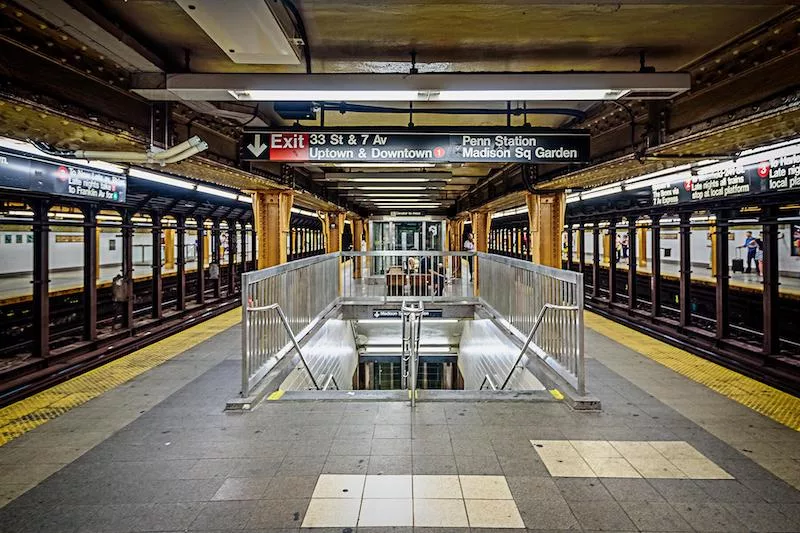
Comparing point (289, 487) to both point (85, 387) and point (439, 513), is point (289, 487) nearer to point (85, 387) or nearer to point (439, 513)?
point (439, 513)

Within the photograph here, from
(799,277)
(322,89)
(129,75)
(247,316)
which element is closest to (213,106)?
(129,75)

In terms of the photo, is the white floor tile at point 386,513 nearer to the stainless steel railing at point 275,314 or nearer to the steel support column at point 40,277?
the stainless steel railing at point 275,314

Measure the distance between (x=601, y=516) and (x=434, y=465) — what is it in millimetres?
1067

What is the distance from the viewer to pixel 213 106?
490 cm

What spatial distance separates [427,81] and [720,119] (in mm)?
2467

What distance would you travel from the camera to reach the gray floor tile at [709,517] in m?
2.42

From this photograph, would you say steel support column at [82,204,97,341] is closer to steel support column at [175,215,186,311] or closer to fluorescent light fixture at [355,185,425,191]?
steel support column at [175,215,186,311]

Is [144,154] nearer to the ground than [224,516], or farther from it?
farther from it

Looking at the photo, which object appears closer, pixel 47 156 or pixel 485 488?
pixel 485 488

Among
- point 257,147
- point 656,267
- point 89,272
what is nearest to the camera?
point 257,147

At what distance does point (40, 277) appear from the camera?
526 cm

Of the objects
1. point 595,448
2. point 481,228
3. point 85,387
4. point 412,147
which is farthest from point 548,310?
point 481,228

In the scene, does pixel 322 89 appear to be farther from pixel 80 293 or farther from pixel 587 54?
pixel 80 293

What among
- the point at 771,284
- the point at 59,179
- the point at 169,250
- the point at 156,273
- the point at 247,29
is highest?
the point at 247,29
